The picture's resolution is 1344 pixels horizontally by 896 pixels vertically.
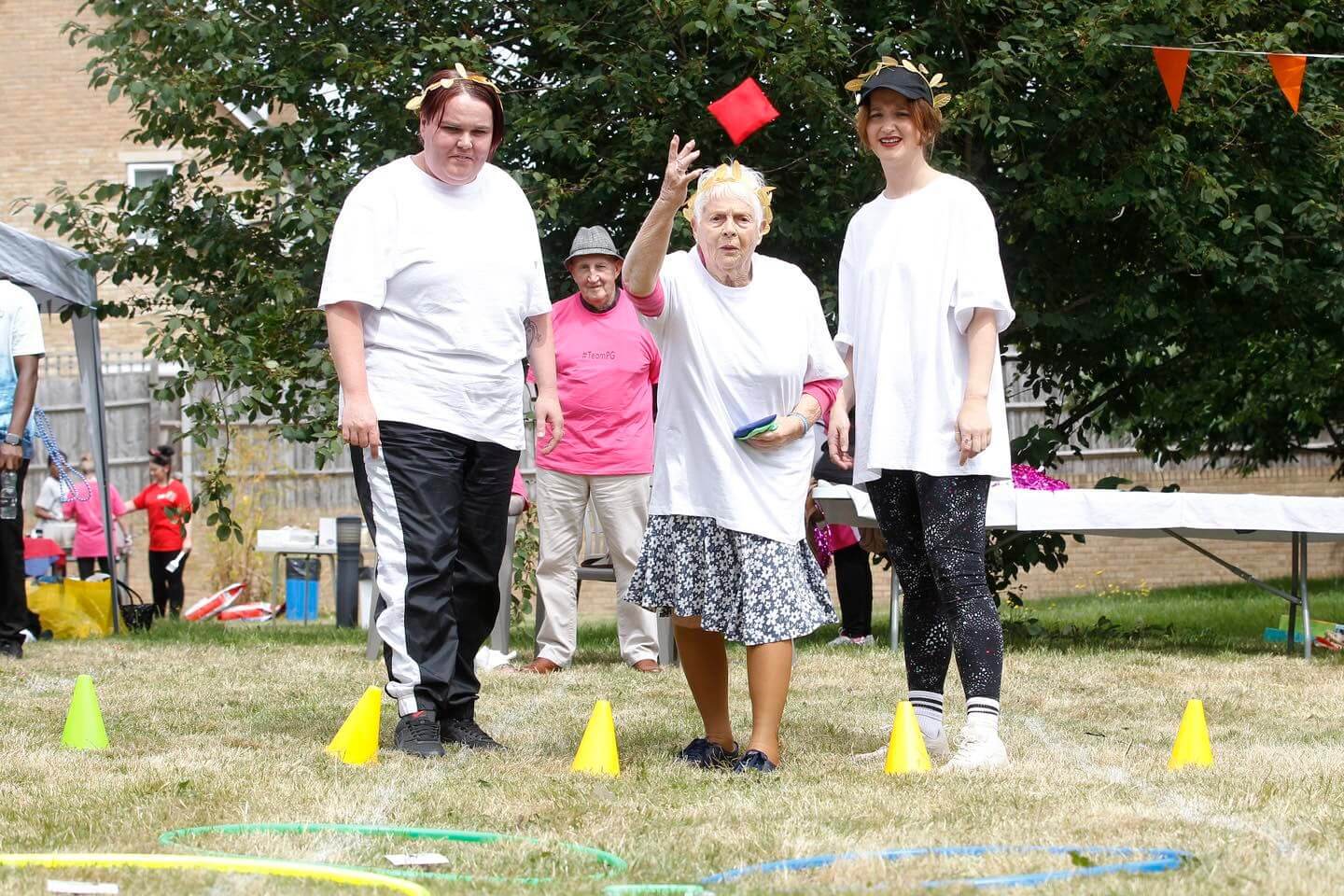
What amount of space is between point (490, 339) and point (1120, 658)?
422cm

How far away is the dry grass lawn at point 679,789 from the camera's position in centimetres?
289

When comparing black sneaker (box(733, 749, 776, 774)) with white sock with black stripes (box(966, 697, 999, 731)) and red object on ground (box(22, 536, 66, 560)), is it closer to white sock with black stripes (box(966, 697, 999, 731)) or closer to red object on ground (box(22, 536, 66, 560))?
white sock with black stripes (box(966, 697, 999, 731))

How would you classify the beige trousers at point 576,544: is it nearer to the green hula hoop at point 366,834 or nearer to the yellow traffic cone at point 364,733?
the yellow traffic cone at point 364,733

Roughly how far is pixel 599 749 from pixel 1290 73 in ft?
20.0

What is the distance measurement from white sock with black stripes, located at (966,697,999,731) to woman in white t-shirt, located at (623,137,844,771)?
1.52ft

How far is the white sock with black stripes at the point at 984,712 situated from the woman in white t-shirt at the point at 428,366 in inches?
53.4

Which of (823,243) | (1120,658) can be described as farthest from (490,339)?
(823,243)

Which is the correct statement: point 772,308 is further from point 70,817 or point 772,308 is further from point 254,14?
point 254,14

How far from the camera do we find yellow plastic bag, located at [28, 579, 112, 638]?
32.5 ft

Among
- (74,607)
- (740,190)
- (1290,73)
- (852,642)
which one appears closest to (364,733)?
(740,190)

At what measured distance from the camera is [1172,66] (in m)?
8.40

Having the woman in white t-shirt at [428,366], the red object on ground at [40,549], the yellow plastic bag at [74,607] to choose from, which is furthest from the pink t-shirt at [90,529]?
the woman in white t-shirt at [428,366]

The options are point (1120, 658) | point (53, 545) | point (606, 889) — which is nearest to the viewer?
point (606, 889)

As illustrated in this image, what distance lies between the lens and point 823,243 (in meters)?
9.60
